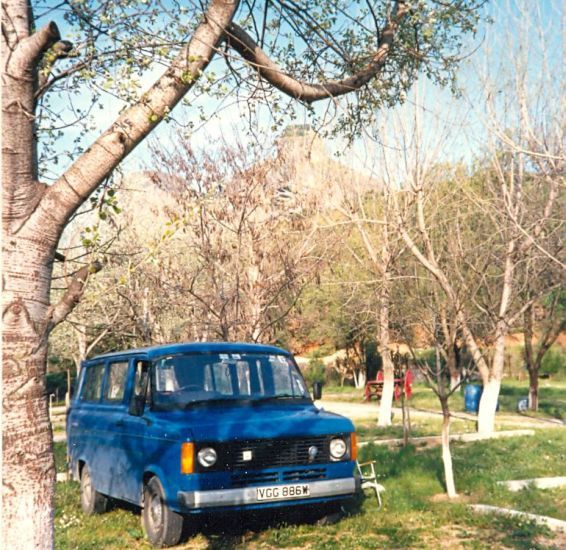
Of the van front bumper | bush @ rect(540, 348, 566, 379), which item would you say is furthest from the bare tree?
bush @ rect(540, 348, 566, 379)

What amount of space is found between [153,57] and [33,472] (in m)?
2.88

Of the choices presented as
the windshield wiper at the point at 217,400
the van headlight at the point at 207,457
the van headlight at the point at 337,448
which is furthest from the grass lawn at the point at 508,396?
the van headlight at the point at 207,457

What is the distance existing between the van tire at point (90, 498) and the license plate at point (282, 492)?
110 inches

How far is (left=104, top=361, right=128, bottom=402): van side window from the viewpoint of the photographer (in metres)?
9.53

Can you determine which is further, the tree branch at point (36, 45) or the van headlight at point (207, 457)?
the van headlight at point (207, 457)

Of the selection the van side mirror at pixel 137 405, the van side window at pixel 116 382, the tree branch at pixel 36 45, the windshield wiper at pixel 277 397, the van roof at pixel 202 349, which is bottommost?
the van side mirror at pixel 137 405

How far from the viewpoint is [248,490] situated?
7879mm

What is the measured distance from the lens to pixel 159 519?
8.05m

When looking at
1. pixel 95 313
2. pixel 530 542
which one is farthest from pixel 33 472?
pixel 95 313

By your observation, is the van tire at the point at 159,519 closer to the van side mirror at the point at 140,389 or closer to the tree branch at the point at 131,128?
the van side mirror at the point at 140,389

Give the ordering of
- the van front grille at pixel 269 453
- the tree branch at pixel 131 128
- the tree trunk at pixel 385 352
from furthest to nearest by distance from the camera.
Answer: the tree trunk at pixel 385 352 → the van front grille at pixel 269 453 → the tree branch at pixel 131 128

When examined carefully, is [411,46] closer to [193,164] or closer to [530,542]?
[530,542]

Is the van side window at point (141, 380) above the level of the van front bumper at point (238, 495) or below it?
above

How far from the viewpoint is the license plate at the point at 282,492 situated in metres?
7.94
